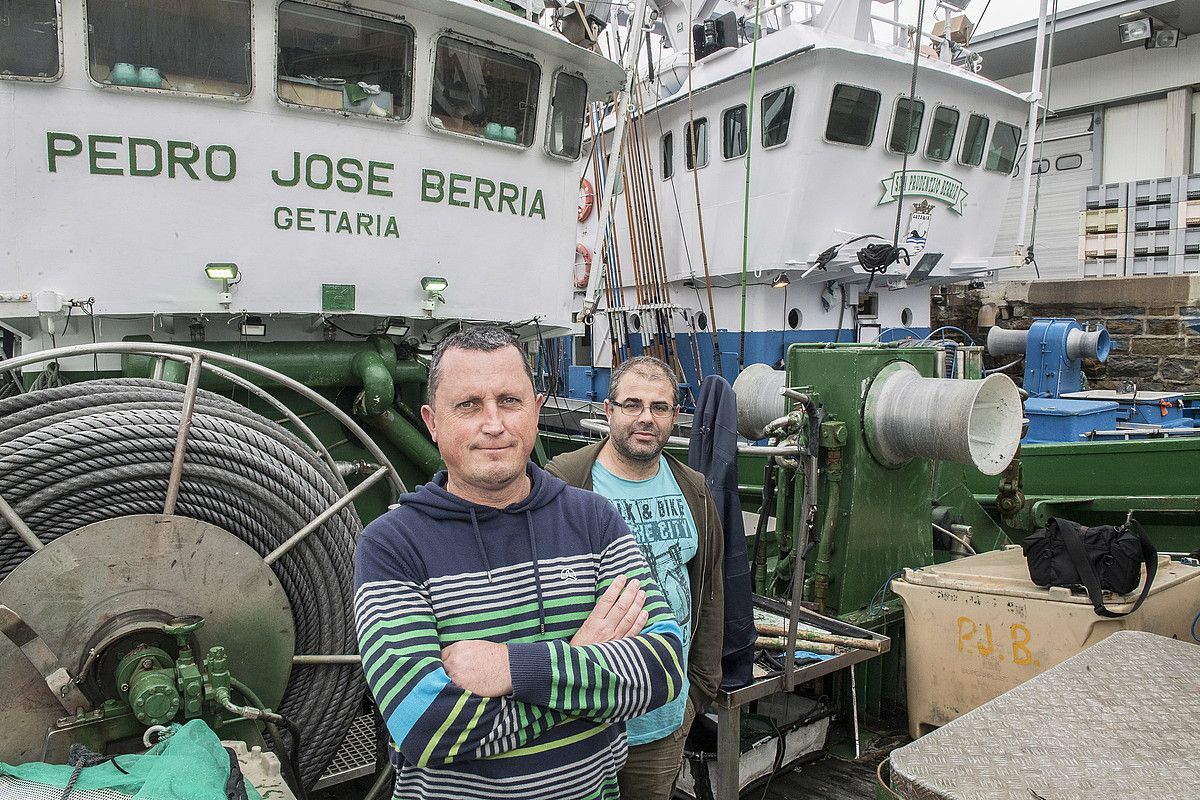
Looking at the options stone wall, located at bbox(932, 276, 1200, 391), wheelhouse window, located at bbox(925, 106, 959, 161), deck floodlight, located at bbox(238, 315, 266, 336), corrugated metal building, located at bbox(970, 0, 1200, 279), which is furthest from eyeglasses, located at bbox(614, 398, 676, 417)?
corrugated metal building, located at bbox(970, 0, 1200, 279)

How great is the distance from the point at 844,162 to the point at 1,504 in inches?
363

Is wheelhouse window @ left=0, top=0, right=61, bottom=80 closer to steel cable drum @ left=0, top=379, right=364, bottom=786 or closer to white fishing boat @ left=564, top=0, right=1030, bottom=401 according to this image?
steel cable drum @ left=0, top=379, right=364, bottom=786

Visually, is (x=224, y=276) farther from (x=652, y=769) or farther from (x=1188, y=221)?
→ (x=1188, y=221)

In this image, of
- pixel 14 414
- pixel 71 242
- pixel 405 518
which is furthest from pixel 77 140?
pixel 405 518

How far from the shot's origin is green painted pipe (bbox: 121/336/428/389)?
219 inches

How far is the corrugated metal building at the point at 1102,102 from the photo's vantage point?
18000mm

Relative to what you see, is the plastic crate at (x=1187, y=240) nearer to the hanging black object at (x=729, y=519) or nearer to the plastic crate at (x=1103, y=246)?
the plastic crate at (x=1103, y=246)

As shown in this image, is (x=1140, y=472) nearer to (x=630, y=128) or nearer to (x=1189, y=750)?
(x=1189, y=750)

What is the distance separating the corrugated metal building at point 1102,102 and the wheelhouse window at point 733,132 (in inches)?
393

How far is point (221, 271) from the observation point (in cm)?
536

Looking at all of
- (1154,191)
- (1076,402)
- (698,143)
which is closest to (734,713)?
(1076,402)

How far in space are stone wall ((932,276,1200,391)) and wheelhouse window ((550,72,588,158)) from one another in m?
8.41

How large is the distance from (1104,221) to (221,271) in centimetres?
1682

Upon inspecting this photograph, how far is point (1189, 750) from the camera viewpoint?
1.90 metres
